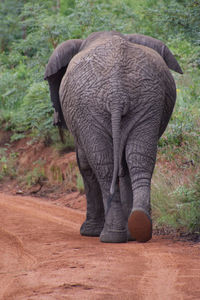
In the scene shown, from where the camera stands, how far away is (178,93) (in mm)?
11758

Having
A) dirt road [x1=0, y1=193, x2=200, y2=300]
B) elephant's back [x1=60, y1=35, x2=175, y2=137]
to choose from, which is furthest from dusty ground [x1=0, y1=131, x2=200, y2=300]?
elephant's back [x1=60, y1=35, x2=175, y2=137]

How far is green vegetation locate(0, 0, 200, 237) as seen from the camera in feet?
23.9

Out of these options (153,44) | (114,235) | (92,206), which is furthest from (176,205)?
(153,44)

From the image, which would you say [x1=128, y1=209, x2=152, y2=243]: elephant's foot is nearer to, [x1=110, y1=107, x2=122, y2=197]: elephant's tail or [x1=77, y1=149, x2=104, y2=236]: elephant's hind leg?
[x1=110, y1=107, x2=122, y2=197]: elephant's tail

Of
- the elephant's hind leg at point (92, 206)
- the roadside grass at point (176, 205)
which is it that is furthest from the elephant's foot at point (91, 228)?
the roadside grass at point (176, 205)

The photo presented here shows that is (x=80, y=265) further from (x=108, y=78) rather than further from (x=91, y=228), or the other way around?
(x=91, y=228)

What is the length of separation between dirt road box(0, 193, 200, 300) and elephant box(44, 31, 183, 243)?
0.41 metres

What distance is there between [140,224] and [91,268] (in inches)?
37.2

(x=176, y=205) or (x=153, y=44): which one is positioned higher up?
(x=153, y=44)

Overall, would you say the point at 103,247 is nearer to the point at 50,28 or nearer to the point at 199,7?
the point at 199,7

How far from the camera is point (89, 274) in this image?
416 cm

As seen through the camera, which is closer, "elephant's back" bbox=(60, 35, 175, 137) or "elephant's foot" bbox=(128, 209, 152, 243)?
"elephant's foot" bbox=(128, 209, 152, 243)

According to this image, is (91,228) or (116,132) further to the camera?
(91,228)

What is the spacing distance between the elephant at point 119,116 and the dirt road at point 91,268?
16.2 inches
